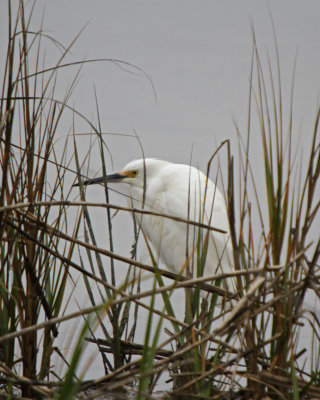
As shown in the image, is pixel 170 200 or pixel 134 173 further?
pixel 134 173

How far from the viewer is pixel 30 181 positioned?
84 centimetres

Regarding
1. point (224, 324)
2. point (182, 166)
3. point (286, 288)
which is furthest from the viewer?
point (182, 166)

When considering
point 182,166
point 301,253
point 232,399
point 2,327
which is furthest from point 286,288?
point 182,166

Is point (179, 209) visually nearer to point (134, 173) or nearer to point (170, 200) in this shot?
point (170, 200)

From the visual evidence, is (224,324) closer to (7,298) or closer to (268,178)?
(268,178)

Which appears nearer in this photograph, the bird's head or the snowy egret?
the snowy egret

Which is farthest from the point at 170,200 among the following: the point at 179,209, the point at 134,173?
the point at 134,173

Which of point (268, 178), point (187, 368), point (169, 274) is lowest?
point (187, 368)

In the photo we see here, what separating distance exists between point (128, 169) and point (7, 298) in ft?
5.07

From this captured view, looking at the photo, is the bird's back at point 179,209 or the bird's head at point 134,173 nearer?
the bird's back at point 179,209

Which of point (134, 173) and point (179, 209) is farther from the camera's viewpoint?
point (134, 173)

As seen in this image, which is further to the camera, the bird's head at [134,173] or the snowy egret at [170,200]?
the bird's head at [134,173]

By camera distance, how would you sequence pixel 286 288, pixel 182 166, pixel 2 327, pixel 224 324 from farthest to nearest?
pixel 182 166, pixel 2 327, pixel 286 288, pixel 224 324

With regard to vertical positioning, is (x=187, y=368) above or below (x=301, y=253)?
below
